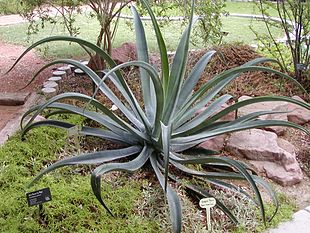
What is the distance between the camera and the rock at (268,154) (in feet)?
9.45

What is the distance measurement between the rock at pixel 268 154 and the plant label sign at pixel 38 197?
145 cm

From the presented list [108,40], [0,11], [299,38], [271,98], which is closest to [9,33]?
[0,11]

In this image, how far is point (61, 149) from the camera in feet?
9.16

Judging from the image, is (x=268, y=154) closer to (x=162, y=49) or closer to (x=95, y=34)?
(x=162, y=49)

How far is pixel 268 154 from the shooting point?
9.78 ft

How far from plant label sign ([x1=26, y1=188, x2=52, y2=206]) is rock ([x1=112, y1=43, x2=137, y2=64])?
104 inches

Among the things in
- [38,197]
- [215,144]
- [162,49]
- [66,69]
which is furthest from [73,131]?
[66,69]

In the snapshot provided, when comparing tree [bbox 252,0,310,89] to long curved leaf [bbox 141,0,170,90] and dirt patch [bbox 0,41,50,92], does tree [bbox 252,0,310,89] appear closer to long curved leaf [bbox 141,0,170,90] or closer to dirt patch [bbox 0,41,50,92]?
long curved leaf [bbox 141,0,170,90]

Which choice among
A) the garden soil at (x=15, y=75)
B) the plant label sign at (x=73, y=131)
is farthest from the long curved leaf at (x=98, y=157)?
the garden soil at (x=15, y=75)

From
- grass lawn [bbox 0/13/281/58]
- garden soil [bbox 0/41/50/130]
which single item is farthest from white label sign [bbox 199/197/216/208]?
grass lawn [bbox 0/13/281/58]

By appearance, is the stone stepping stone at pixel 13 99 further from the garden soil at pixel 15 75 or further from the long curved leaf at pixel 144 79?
the long curved leaf at pixel 144 79

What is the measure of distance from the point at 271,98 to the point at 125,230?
1.07m

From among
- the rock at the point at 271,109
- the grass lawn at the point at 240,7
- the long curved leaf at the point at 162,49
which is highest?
the long curved leaf at the point at 162,49

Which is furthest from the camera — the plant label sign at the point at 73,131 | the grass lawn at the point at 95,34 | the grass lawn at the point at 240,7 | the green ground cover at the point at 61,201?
the grass lawn at the point at 240,7
